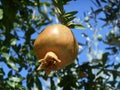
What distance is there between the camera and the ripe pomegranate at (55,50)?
114 cm

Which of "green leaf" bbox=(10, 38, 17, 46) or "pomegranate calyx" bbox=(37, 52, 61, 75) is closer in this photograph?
"pomegranate calyx" bbox=(37, 52, 61, 75)

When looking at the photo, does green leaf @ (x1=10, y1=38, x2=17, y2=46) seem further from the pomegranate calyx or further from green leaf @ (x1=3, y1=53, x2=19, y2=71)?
the pomegranate calyx

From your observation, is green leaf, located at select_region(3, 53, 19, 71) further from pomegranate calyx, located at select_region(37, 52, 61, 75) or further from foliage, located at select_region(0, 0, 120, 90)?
pomegranate calyx, located at select_region(37, 52, 61, 75)

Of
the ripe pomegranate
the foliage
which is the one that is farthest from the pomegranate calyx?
the foliage

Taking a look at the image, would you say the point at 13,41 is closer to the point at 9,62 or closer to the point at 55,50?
the point at 9,62

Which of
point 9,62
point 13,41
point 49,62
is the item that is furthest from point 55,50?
point 13,41

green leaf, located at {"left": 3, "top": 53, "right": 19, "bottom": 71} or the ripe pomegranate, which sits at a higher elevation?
the ripe pomegranate

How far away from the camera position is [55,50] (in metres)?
1.14

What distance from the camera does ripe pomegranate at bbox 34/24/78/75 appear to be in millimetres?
1141

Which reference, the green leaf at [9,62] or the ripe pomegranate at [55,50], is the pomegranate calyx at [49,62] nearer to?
the ripe pomegranate at [55,50]

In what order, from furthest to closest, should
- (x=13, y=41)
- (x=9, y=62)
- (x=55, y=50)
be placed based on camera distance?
(x=13, y=41) < (x=9, y=62) < (x=55, y=50)

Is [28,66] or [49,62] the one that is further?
[28,66]

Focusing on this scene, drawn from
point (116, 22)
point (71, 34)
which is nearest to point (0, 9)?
point (71, 34)

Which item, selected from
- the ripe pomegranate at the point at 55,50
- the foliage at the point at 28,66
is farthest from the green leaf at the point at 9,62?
the ripe pomegranate at the point at 55,50
